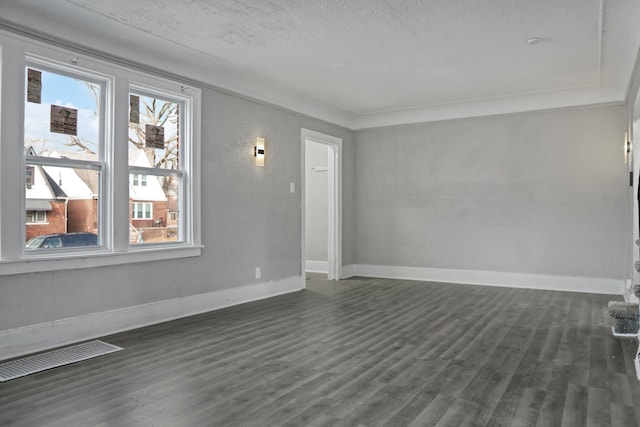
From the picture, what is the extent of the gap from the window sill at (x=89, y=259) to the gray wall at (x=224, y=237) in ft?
0.19

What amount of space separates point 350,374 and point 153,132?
3.18 meters

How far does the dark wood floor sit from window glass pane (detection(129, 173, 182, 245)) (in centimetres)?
92

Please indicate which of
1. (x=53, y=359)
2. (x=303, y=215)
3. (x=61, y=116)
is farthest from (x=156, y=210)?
(x=303, y=215)

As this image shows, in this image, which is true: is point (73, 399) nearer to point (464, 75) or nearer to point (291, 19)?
point (291, 19)

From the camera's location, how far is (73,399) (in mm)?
2832

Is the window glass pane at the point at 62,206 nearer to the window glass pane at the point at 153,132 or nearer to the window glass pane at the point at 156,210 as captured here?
the window glass pane at the point at 156,210

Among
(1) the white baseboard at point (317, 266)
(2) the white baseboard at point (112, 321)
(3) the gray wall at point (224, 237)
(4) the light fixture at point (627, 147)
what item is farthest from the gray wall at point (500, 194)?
(2) the white baseboard at point (112, 321)

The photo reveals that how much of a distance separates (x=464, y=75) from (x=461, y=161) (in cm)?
188

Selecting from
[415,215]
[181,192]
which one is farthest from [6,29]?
[415,215]

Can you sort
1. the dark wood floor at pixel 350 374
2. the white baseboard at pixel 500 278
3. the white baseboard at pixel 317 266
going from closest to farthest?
1. the dark wood floor at pixel 350 374
2. the white baseboard at pixel 500 278
3. the white baseboard at pixel 317 266

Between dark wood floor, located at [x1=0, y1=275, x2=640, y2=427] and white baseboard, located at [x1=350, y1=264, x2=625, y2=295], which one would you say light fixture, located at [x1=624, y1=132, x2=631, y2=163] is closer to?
white baseboard, located at [x1=350, y1=264, x2=625, y2=295]

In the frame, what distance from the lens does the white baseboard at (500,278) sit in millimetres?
6453

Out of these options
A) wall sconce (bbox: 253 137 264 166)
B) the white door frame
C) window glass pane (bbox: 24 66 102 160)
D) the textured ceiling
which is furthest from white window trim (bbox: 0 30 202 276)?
the white door frame

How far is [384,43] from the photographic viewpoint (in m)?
4.67
